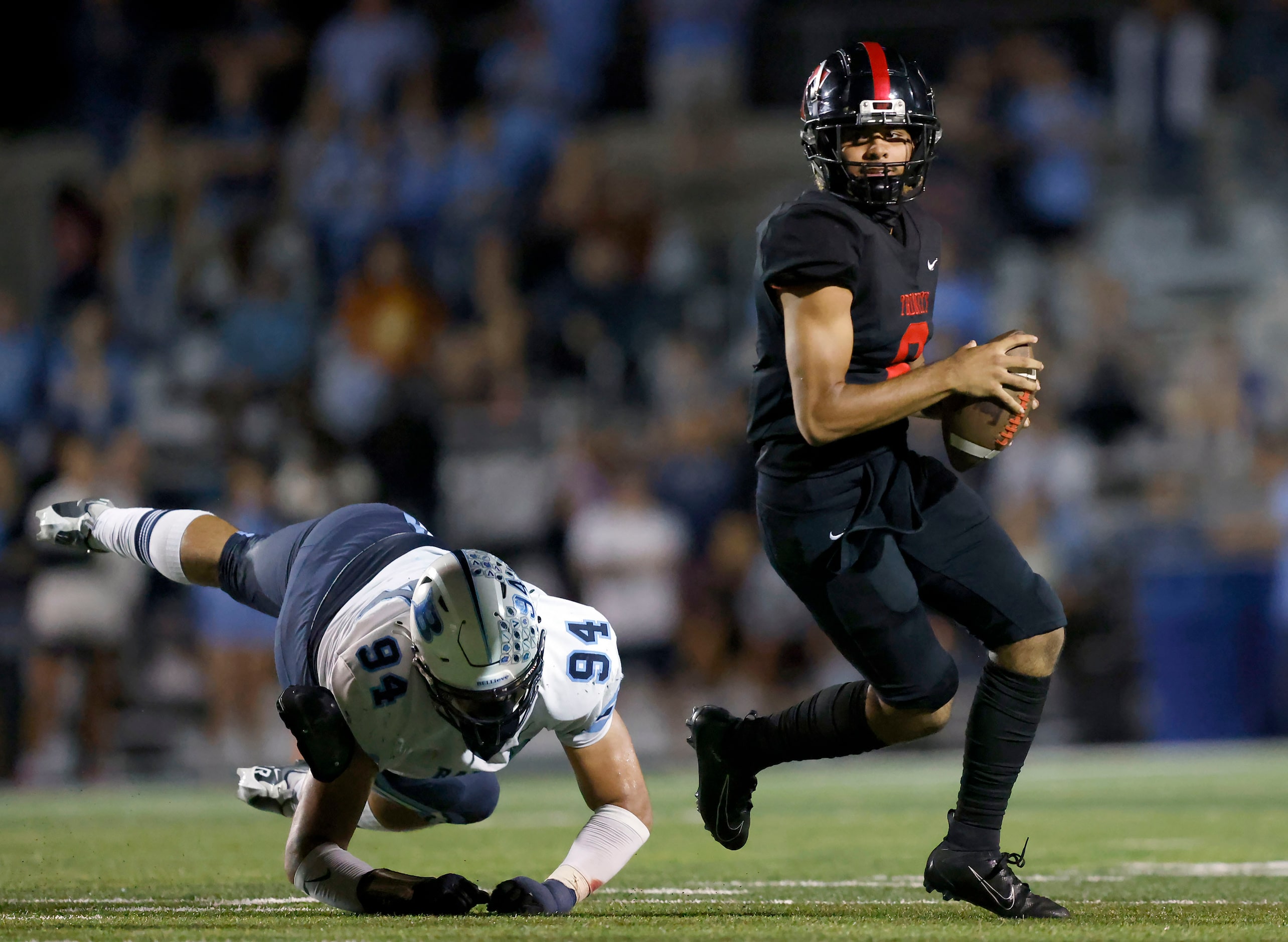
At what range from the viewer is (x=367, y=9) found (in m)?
13.5

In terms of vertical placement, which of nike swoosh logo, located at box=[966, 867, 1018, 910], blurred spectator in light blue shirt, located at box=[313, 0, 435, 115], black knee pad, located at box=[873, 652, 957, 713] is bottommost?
nike swoosh logo, located at box=[966, 867, 1018, 910]

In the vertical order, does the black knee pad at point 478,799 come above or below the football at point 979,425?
below

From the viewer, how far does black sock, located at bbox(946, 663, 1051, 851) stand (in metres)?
4.34

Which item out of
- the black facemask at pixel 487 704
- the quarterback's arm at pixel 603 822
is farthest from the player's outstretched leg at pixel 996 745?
the black facemask at pixel 487 704

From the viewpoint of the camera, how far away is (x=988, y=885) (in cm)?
417

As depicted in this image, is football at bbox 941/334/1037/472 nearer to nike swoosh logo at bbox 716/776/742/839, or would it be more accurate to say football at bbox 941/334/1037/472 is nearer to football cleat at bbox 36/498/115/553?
nike swoosh logo at bbox 716/776/742/839

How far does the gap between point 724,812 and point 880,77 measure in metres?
1.99

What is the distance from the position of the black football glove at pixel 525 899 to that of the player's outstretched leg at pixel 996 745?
909 mm

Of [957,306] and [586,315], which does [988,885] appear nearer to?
[957,306]

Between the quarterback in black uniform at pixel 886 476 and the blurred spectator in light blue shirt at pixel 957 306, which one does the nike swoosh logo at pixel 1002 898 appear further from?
the blurred spectator in light blue shirt at pixel 957 306

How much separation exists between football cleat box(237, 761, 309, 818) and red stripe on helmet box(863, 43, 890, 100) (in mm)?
2445

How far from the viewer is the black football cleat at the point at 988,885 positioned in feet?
13.6

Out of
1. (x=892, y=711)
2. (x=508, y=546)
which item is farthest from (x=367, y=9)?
(x=892, y=711)

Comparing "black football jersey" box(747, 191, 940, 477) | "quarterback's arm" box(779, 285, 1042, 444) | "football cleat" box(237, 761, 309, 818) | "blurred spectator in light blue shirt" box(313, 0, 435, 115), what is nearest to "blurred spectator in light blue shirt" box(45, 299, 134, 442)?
"blurred spectator in light blue shirt" box(313, 0, 435, 115)
